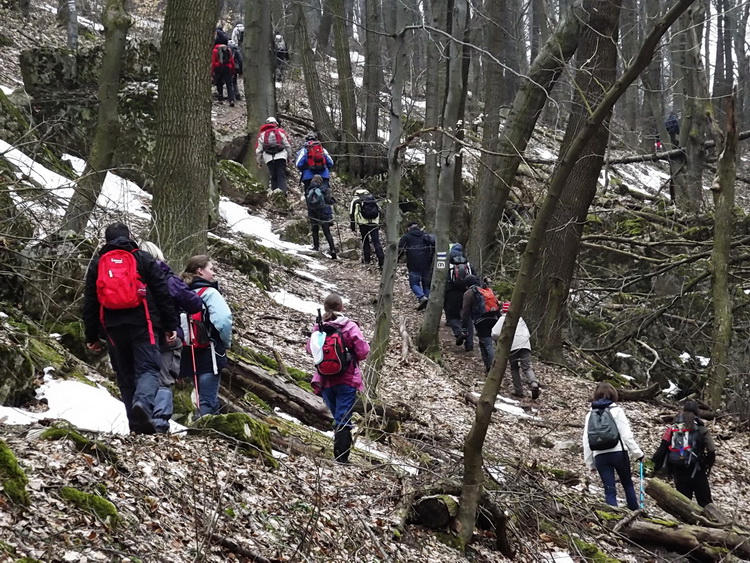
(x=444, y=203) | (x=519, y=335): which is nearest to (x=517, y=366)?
(x=519, y=335)

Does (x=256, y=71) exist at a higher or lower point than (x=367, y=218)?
higher

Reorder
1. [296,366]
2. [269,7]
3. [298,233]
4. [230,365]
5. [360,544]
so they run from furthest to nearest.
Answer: [269,7] → [298,233] → [296,366] → [230,365] → [360,544]

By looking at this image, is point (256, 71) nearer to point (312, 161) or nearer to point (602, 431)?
point (312, 161)

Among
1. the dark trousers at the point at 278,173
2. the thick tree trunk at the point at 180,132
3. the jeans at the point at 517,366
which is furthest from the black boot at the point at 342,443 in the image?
the dark trousers at the point at 278,173

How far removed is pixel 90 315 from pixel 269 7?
46.4ft

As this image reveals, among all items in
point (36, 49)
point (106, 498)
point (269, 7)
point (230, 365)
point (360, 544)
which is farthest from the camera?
point (269, 7)

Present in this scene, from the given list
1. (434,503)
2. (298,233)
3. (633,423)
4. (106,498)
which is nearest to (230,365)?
(434,503)

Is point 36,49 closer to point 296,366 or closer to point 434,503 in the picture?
point 296,366

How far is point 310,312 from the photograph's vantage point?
11844mm

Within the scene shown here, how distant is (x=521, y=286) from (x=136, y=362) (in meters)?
2.74

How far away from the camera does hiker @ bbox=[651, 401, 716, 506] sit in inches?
332

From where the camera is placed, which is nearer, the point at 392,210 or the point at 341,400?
the point at 341,400

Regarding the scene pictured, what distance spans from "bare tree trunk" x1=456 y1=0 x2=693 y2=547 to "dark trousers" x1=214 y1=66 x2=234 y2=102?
17.7m

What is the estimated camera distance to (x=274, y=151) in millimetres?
16109
